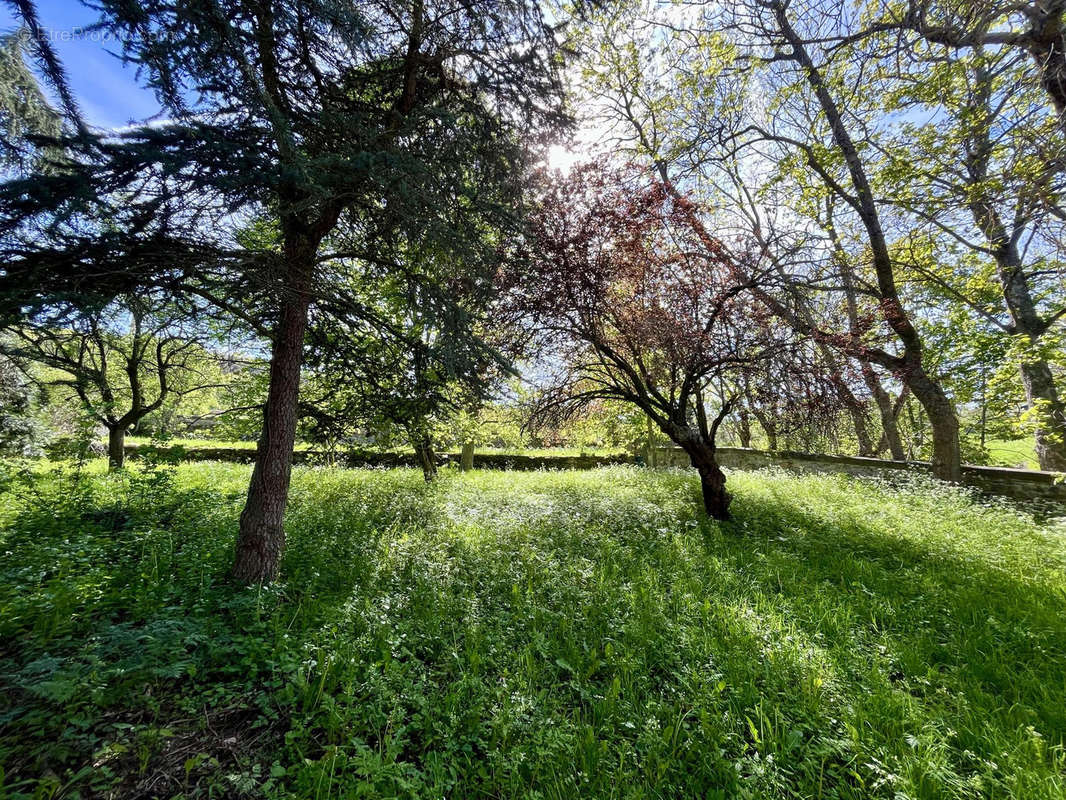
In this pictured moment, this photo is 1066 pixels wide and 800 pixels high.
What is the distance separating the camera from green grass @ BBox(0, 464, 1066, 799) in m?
2.11

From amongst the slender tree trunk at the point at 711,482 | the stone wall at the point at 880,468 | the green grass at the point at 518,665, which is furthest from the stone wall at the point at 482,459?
the green grass at the point at 518,665

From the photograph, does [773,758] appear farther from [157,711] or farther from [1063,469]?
[1063,469]

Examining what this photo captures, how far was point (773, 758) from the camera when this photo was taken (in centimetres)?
220

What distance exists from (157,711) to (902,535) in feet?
27.8

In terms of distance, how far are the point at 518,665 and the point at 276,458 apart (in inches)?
125

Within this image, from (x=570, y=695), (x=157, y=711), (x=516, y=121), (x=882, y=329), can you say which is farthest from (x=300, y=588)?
(x=882, y=329)

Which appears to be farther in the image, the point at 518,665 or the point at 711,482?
the point at 711,482

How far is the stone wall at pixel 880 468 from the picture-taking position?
7.32 m

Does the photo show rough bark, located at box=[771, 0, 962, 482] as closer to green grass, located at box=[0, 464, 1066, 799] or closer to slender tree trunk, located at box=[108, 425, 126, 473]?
green grass, located at box=[0, 464, 1066, 799]

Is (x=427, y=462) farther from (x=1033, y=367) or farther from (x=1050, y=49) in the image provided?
(x=1033, y=367)

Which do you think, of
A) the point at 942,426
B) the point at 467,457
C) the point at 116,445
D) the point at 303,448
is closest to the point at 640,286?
the point at 942,426

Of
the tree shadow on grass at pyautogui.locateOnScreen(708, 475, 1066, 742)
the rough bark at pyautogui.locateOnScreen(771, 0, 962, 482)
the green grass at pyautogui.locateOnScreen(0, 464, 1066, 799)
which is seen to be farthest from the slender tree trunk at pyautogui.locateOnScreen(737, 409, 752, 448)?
the rough bark at pyautogui.locateOnScreen(771, 0, 962, 482)

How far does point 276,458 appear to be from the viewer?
161 inches

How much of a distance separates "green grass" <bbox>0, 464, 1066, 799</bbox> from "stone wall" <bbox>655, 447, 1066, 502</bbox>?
3123mm
